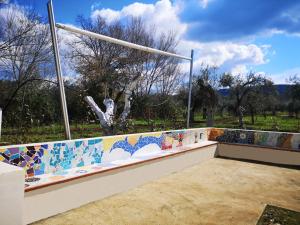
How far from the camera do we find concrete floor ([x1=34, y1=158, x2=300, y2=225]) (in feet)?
12.2

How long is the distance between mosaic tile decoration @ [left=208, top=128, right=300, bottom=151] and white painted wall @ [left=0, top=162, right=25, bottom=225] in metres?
6.85

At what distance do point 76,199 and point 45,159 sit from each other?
79 centimetres

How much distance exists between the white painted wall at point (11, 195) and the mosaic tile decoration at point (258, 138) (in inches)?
270

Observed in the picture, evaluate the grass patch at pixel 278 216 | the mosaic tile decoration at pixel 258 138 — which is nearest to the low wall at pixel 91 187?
the grass patch at pixel 278 216

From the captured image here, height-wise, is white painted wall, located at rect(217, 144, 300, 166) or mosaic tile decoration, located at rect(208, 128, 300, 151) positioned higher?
mosaic tile decoration, located at rect(208, 128, 300, 151)

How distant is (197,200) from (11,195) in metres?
2.79

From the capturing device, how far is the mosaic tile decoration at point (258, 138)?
775cm

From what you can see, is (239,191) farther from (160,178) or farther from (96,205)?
(96,205)

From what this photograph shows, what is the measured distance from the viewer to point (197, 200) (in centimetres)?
451

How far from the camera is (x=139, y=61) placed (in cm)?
1248

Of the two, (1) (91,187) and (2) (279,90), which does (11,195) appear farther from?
(2) (279,90)

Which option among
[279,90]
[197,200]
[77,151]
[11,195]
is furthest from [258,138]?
[279,90]

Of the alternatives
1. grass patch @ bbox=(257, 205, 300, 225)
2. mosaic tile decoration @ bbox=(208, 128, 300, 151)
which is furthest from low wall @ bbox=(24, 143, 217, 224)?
mosaic tile decoration @ bbox=(208, 128, 300, 151)

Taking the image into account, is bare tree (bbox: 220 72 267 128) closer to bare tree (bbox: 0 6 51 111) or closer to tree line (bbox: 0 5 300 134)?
tree line (bbox: 0 5 300 134)
